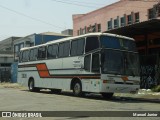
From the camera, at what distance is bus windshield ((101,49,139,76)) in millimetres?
20422

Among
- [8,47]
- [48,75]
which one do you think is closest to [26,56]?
[48,75]

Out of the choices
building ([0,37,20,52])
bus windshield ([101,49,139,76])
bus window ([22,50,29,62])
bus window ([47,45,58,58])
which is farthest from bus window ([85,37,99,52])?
building ([0,37,20,52])

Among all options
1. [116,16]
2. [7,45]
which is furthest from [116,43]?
[7,45]

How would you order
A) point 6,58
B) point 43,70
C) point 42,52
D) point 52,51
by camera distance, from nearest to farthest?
point 52,51, point 43,70, point 42,52, point 6,58

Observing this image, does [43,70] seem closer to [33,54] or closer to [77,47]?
[33,54]

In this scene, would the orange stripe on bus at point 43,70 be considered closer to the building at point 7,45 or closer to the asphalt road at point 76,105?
the asphalt road at point 76,105

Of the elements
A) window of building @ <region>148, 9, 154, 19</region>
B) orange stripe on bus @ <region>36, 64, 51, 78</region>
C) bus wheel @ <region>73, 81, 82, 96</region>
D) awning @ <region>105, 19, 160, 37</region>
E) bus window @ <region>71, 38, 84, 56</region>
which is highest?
window of building @ <region>148, 9, 154, 19</region>

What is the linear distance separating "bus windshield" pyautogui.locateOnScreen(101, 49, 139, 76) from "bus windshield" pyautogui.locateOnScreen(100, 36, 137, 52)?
1.06ft

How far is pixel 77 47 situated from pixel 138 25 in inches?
184

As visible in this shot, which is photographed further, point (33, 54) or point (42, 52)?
point (33, 54)

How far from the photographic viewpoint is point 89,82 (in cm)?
2152

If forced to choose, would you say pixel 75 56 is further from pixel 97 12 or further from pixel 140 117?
pixel 97 12

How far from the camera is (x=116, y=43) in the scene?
21297 millimetres

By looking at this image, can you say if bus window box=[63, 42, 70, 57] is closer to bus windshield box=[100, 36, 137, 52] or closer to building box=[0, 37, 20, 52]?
bus windshield box=[100, 36, 137, 52]
